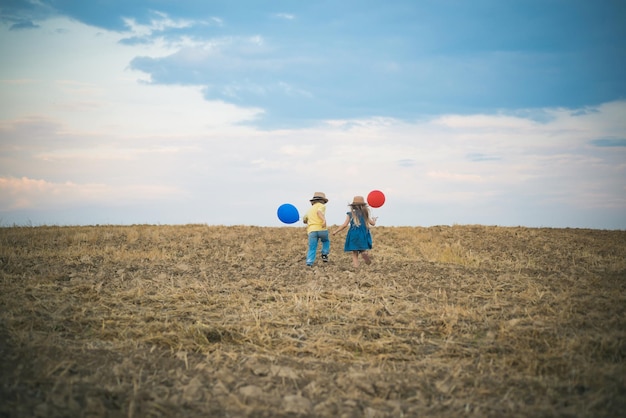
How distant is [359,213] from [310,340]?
253 inches

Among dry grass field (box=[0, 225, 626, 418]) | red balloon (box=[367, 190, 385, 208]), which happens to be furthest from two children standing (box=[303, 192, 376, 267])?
dry grass field (box=[0, 225, 626, 418])

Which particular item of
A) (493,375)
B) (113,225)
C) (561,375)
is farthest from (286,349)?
(113,225)

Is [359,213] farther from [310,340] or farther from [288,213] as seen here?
[310,340]

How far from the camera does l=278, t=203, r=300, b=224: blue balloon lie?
12.7 meters

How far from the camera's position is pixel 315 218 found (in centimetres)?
1297

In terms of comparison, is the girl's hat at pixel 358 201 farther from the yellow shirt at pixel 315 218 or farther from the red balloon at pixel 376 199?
the yellow shirt at pixel 315 218

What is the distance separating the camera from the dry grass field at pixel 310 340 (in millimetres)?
4883

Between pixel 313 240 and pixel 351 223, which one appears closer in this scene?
pixel 351 223

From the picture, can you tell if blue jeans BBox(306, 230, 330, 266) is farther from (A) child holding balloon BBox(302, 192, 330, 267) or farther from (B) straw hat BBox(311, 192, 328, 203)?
(B) straw hat BBox(311, 192, 328, 203)

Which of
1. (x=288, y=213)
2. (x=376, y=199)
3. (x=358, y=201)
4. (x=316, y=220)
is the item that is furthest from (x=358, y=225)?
(x=288, y=213)

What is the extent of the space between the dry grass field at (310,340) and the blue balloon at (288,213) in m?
1.22

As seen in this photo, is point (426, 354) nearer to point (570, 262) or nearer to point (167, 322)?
point (167, 322)

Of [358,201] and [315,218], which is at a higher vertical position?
[358,201]

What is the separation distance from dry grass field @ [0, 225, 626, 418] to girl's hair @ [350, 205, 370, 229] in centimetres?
114
